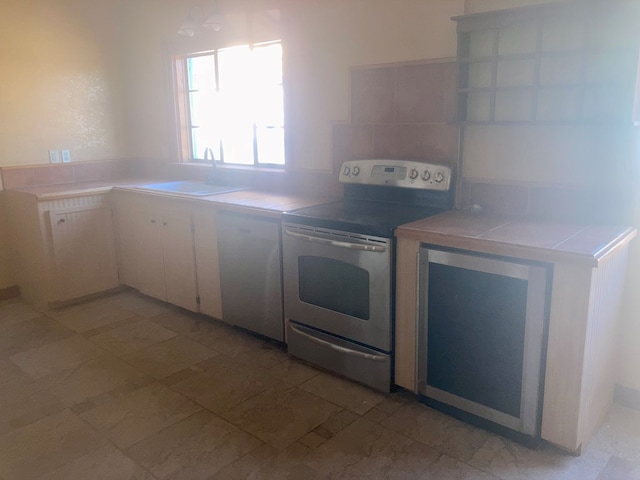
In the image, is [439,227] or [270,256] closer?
[439,227]

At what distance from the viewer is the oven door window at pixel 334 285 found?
257cm


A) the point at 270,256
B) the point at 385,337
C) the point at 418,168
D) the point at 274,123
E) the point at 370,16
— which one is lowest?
the point at 385,337

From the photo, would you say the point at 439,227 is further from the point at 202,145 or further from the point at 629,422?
the point at 202,145

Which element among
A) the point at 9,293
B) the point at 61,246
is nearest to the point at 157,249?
the point at 61,246

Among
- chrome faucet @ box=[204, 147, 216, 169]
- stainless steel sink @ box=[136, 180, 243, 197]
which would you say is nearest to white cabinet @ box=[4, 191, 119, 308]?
stainless steel sink @ box=[136, 180, 243, 197]

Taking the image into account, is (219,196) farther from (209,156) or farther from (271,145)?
(209,156)

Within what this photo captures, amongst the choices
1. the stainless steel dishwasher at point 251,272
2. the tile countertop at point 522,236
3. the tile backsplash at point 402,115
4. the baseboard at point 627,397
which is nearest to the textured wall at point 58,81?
the stainless steel dishwasher at point 251,272

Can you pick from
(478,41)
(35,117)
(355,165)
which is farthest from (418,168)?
(35,117)

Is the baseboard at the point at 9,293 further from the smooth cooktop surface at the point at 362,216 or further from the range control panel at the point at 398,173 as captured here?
the range control panel at the point at 398,173

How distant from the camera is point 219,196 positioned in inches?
137

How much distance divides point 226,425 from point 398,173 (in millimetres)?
1611

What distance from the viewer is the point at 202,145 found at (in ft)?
14.8

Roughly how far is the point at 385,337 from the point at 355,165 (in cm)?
111

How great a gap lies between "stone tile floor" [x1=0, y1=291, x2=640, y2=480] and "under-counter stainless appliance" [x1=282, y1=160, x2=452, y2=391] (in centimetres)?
17
